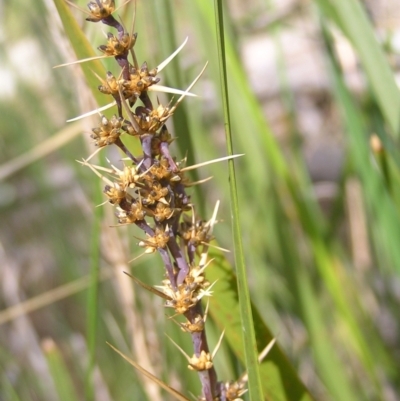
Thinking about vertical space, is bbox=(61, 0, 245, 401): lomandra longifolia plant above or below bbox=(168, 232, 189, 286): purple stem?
above

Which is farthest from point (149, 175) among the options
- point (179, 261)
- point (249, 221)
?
point (249, 221)

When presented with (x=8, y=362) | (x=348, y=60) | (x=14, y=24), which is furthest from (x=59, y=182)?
(x=348, y=60)

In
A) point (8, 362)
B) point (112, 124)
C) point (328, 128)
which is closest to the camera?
point (112, 124)

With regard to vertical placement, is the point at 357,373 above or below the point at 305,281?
below

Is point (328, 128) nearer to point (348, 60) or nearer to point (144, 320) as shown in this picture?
point (348, 60)

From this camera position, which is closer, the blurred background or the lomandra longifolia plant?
the lomandra longifolia plant
